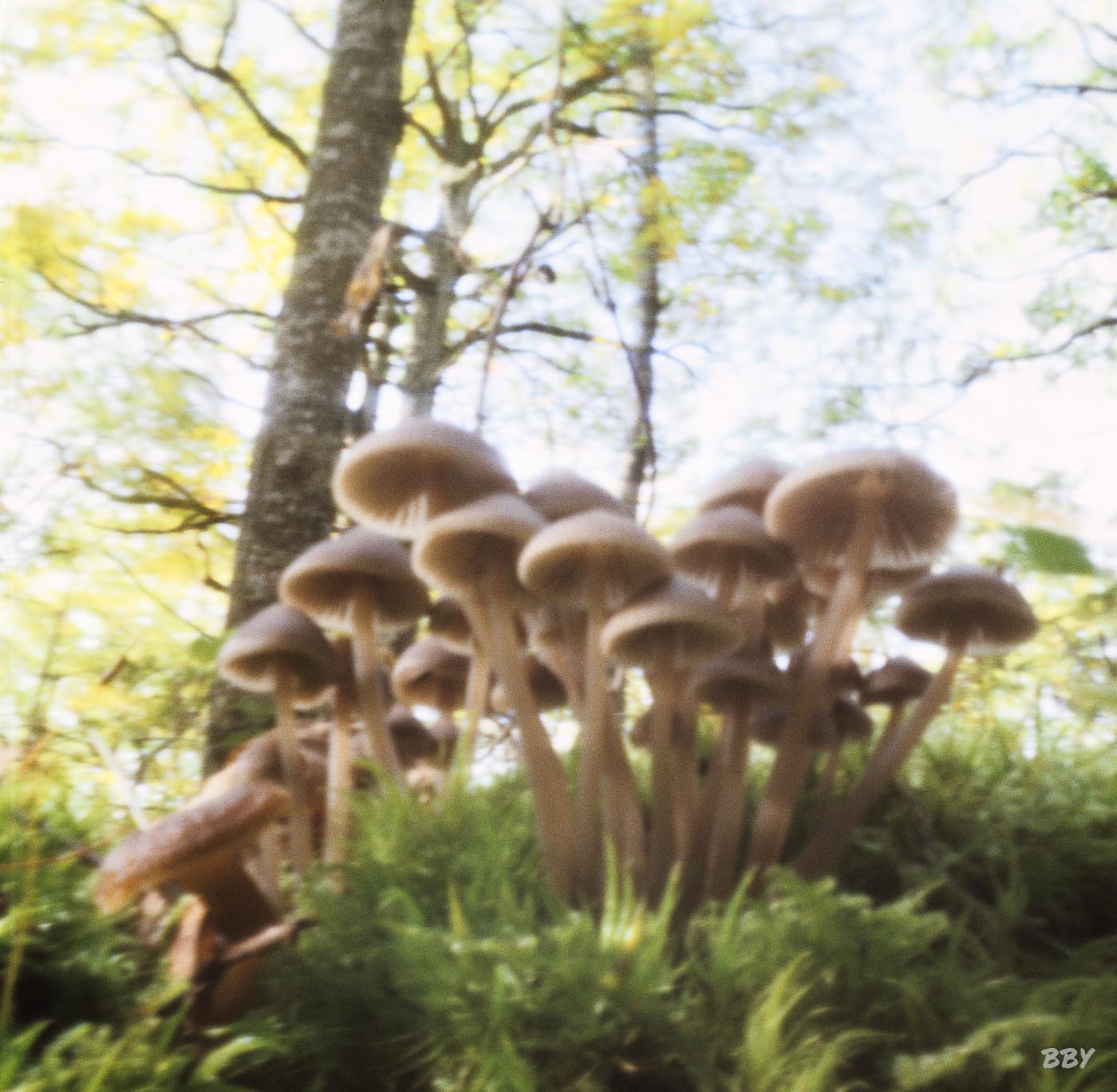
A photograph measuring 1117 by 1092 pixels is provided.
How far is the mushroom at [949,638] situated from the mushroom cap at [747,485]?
351 mm

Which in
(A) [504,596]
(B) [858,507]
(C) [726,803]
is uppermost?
(B) [858,507]

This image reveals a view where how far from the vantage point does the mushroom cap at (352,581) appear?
164cm

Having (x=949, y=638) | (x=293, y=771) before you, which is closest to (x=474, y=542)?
(x=293, y=771)

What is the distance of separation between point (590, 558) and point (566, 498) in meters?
0.20

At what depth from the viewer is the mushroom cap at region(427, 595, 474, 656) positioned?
190 centimetres

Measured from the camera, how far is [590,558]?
1.49 m

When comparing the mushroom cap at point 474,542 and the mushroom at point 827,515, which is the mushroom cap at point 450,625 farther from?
the mushroom at point 827,515

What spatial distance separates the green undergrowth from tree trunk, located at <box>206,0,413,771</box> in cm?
112

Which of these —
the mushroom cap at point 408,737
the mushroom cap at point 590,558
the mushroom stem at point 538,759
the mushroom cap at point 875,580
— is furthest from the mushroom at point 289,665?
the mushroom cap at point 875,580

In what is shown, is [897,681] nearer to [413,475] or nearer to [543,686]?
[543,686]

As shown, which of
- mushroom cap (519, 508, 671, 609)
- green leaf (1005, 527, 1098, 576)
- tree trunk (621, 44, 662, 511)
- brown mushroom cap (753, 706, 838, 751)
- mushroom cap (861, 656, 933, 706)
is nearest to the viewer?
green leaf (1005, 527, 1098, 576)

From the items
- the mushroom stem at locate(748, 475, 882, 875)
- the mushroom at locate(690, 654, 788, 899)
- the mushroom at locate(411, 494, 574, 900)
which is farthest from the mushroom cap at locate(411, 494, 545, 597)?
the mushroom stem at locate(748, 475, 882, 875)

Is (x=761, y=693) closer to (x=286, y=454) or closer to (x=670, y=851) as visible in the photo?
(x=670, y=851)

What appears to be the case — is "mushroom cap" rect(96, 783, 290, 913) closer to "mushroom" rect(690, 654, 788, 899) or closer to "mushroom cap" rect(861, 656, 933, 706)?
"mushroom" rect(690, 654, 788, 899)
